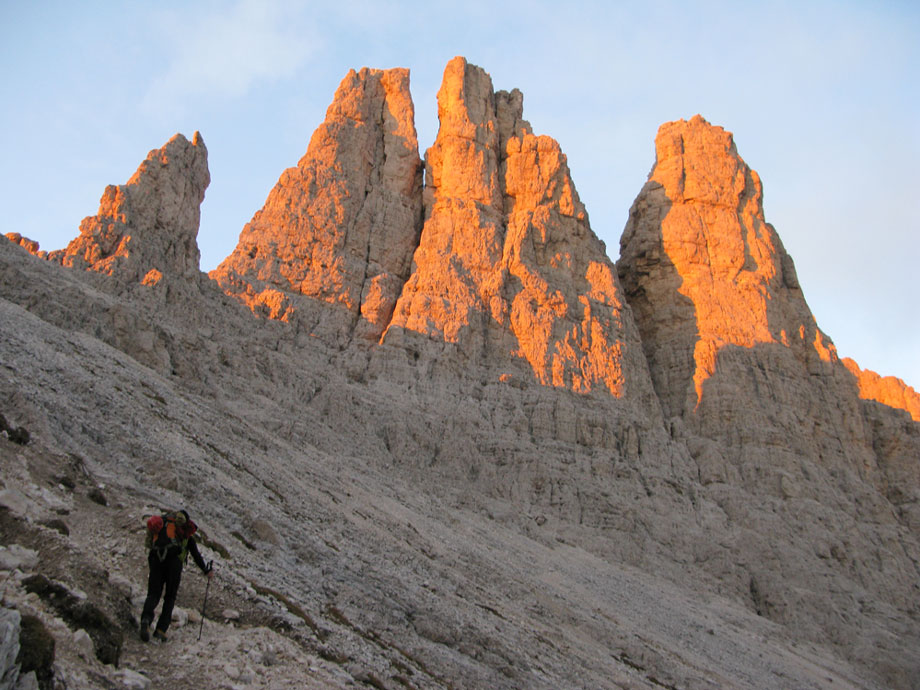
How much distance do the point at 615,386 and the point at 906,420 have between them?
95.0 ft

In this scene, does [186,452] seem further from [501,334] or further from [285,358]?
[501,334]

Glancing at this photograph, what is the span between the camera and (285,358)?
4612cm

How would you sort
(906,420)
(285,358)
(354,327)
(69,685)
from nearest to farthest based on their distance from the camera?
(69,685)
(285,358)
(354,327)
(906,420)

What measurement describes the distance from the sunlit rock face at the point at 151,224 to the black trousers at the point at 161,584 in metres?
34.9

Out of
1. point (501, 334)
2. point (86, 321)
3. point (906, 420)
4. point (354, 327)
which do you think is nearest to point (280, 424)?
point (86, 321)

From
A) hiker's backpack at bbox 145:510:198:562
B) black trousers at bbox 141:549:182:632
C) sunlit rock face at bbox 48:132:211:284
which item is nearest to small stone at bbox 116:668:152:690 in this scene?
black trousers at bbox 141:549:182:632

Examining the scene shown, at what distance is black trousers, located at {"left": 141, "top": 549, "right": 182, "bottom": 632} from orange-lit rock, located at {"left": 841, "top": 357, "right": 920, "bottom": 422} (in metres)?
76.5

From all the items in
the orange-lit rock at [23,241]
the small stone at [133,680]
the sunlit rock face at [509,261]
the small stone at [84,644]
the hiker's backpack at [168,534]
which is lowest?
the small stone at [133,680]

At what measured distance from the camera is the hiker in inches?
412

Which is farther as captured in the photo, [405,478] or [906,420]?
[906,420]

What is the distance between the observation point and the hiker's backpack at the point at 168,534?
1063cm

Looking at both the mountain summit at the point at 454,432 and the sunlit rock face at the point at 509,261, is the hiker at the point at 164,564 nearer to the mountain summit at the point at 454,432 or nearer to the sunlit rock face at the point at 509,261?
the mountain summit at the point at 454,432

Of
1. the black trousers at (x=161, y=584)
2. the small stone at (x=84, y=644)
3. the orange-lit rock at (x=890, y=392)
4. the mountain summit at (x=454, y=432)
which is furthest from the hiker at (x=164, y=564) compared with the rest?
the orange-lit rock at (x=890, y=392)

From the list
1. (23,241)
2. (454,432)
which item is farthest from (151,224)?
(454,432)
